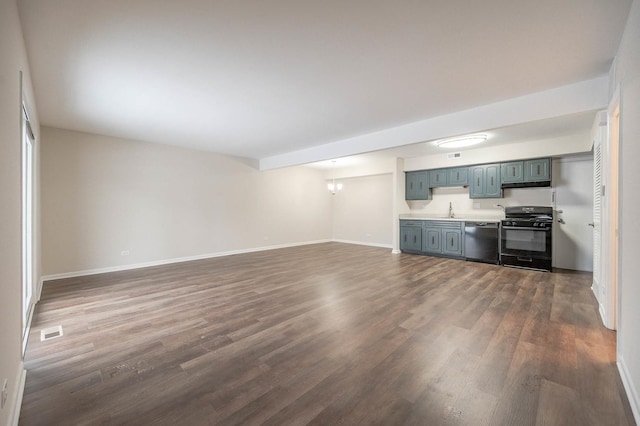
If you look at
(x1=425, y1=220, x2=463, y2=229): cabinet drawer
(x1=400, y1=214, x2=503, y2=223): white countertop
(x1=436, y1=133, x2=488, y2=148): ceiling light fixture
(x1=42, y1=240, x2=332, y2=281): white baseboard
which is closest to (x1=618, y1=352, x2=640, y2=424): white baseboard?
(x1=436, y1=133, x2=488, y2=148): ceiling light fixture

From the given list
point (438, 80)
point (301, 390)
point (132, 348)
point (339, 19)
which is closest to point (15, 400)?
point (132, 348)

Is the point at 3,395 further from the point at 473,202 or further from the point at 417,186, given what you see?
the point at 473,202

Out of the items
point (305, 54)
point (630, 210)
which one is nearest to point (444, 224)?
point (630, 210)

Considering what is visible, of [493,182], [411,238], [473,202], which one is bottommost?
[411,238]

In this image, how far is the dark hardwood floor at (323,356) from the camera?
5.17ft

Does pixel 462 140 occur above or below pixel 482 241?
above

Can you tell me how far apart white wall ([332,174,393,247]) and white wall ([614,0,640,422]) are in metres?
6.09

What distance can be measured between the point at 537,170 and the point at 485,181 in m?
0.93

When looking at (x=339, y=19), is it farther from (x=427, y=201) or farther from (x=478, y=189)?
(x=427, y=201)

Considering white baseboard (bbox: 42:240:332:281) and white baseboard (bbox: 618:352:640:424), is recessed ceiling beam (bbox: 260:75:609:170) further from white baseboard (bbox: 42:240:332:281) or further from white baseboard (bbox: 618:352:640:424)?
white baseboard (bbox: 42:240:332:281)

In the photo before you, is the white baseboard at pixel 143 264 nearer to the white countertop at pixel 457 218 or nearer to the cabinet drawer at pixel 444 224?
the white countertop at pixel 457 218

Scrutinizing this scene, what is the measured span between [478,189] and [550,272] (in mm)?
2114

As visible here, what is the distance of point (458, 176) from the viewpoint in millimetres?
6344

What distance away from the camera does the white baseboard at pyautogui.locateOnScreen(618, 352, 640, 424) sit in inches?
59.4
